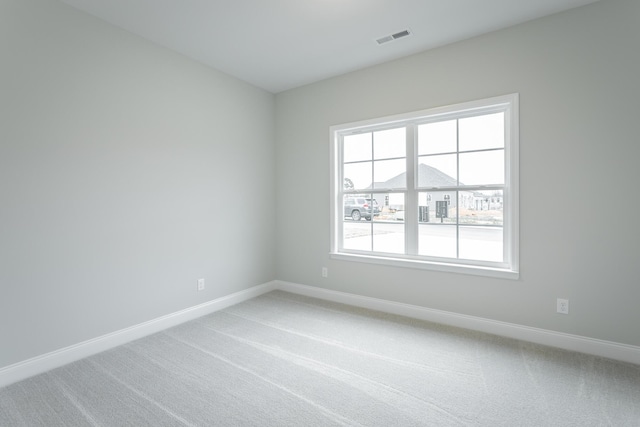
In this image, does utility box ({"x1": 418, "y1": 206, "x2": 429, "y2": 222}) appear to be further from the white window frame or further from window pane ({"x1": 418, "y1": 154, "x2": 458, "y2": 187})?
window pane ({"x1": 418, "y1": 154, "x2": 458, "y2": 187})

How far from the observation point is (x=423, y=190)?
10.9 ft

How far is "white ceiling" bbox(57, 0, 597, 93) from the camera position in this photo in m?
2.45

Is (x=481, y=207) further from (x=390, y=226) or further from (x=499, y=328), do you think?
(x=499, y=328)

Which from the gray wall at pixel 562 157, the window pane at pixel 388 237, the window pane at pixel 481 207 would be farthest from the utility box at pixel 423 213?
the gray wall at pixel 562 157

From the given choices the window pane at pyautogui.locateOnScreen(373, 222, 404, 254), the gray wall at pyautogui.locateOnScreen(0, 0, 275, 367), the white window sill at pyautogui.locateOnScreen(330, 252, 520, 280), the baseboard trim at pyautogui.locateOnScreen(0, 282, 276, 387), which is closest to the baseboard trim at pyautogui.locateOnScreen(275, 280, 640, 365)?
the white window sill at pyautogui.locateOnScreen(330, 252, 520, 280)

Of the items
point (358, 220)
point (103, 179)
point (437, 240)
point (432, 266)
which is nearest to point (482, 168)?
point (437, 240)

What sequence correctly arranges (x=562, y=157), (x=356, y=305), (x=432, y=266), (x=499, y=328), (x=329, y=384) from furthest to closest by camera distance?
(x=356, y=305) → (x=432, y=266) → (x=499, y=328) → (x=562, y=157) → (x=329, y=384)

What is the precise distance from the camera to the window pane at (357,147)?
376cm

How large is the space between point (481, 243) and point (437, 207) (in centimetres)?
55

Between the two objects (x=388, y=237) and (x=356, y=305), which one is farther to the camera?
(x=356, y=305)

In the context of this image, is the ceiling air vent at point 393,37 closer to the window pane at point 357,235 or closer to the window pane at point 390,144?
the window pane at point 390,144

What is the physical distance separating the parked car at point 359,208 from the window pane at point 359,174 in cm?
16

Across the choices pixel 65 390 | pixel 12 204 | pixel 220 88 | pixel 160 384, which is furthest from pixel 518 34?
pixel 65 390

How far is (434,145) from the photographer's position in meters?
3.29
